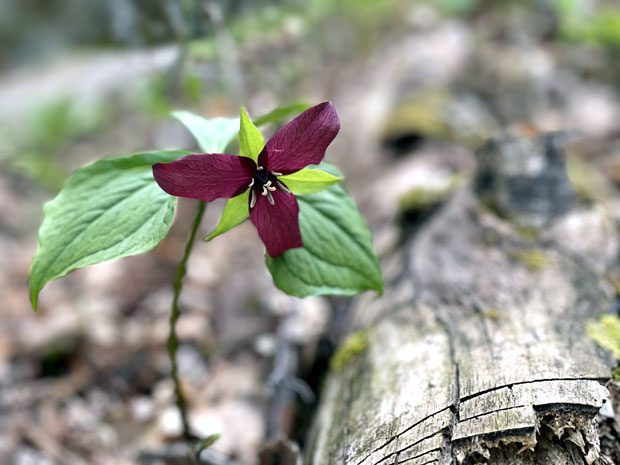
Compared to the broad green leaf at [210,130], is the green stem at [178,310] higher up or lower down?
lower down

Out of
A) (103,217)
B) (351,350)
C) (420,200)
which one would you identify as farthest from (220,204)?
(103,217)

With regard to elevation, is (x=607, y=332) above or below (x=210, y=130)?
→ below

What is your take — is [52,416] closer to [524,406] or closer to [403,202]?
[403,202]

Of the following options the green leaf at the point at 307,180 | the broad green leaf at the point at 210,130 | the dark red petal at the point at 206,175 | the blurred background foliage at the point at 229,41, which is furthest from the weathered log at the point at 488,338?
the blurred background foliage at the point at 229,41

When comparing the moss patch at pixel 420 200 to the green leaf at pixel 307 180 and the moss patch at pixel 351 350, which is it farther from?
the green leaf at pixel 307 180

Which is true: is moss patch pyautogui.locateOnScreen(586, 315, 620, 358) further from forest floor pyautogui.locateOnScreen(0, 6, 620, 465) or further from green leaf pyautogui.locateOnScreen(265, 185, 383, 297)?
forest floor pyautogui.locateOnScreen(0, 6, 620, 465)

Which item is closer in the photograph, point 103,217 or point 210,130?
point 103,217

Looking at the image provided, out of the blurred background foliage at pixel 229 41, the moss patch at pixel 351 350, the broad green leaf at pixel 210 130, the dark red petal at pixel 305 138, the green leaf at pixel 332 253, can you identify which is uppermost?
the blurred background foliage at pixel 229 41

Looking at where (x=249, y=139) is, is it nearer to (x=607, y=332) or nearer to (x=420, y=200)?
(x=607, y=332)

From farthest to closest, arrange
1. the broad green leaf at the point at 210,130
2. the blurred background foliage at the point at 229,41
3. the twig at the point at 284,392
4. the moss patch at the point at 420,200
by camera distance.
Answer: the blurred background foliage at the point at 229,41, the moss patch at the point at 420,200, the twig at the point at 284,392, the broad green leaf at the point at 210,130
